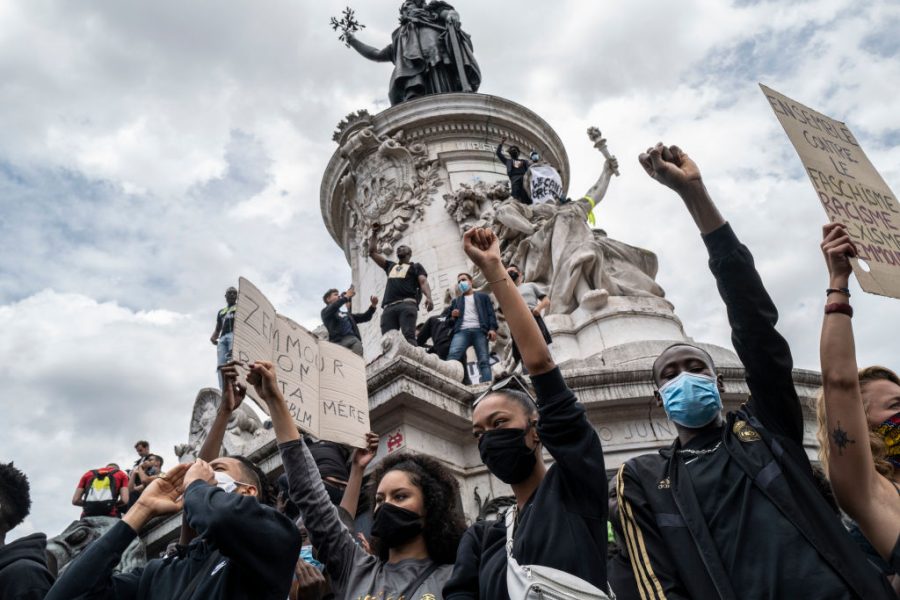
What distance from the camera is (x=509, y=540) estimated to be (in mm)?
2443

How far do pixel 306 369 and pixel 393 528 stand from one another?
1.80 m

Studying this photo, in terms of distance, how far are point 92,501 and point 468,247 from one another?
551 cm

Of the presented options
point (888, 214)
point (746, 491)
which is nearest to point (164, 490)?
point (746, 491)

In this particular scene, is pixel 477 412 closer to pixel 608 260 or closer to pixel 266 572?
pixel 266 572

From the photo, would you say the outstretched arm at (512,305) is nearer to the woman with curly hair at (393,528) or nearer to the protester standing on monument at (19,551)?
the woman with curly hair at (393,528)

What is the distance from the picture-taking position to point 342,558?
3.19 meters

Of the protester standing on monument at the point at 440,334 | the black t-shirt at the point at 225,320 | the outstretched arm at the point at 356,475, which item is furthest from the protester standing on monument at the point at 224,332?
the outstretched arm at the point at 356,475

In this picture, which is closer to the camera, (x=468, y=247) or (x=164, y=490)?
(x=468, y=247)

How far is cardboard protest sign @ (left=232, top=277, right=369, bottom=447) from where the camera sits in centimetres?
427

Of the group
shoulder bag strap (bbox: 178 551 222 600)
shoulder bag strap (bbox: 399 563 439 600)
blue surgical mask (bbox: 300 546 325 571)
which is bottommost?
shoulder bag strap (bbox: 399 563 439 600)

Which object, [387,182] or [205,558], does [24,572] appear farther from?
[387,182]

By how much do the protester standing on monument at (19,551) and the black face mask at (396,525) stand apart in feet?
4.47

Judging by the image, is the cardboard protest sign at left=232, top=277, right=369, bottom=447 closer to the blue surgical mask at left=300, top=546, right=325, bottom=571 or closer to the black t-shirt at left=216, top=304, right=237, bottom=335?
the blue surgical mask at left=300, top=546, right=325, bottom=571

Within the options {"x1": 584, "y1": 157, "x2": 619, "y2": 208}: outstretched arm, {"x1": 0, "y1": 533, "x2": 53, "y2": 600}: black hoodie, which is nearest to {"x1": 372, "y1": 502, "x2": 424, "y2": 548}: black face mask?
{"x1": 0, "y1": 533, "x2": 53, "y2": 600}: black hoodie
